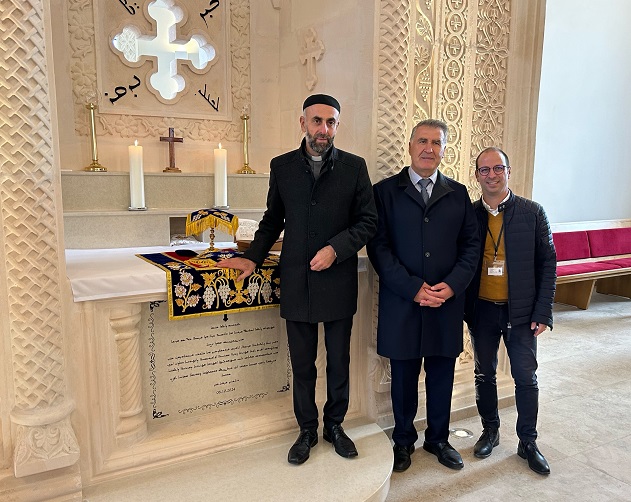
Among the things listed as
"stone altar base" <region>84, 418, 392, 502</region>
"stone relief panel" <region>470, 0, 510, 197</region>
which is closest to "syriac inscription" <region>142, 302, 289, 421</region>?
"stone altar base" <region>84, 418, 392, 502</region>

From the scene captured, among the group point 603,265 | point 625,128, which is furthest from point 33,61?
point 625,128

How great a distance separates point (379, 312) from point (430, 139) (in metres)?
0.95

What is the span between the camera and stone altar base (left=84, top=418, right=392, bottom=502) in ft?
7.95

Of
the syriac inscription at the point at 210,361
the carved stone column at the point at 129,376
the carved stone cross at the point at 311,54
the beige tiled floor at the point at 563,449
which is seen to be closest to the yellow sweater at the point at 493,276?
Result: the beige tiled floor at the point at 563,449

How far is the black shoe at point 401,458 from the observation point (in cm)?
292

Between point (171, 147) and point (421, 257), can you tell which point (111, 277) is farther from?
point (171, 147)

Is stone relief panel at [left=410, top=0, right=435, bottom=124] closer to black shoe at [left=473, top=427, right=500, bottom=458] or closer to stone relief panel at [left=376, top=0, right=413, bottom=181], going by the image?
stone relief panel at [left=376, top=0, right=413, bottom=181]

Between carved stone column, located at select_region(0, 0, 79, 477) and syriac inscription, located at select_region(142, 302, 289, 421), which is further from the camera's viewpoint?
syriac inscription, located at select_region(142, 302, 289, 421)

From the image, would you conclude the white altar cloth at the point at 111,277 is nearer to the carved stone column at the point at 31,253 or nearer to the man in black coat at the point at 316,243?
the carved stone column at the point at 31,253

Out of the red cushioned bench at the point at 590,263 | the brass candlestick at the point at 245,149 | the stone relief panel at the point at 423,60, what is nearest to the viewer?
the stone relief panel at the point at 423,60

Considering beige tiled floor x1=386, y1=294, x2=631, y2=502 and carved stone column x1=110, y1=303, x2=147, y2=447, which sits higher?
carved stone column x1=110, y1=303, x2=147, y2=447

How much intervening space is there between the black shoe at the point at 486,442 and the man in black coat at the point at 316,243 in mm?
853

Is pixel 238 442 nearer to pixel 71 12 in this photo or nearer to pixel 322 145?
pixel 322 145

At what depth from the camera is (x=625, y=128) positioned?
809cm
